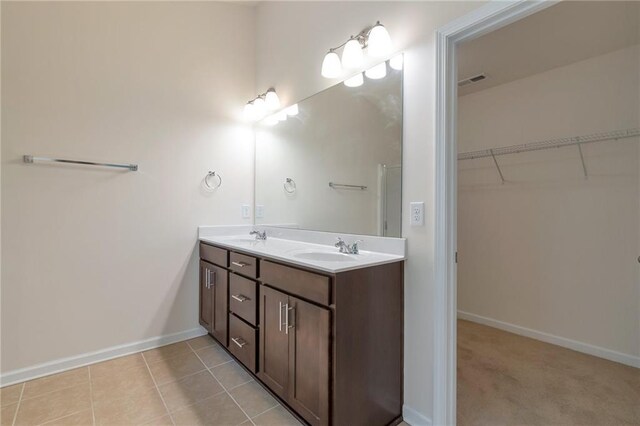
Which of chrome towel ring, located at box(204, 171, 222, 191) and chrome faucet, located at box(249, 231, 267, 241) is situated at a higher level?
chrome towel ring, located at box(204, 171, 222, 191)

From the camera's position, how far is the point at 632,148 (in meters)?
2.16

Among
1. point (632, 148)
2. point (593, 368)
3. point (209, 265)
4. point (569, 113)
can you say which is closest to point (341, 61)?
point (209, 265)

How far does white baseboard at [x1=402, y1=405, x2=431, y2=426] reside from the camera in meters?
1.45

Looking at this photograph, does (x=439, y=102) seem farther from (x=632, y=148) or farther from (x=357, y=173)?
(x=632, y=148)

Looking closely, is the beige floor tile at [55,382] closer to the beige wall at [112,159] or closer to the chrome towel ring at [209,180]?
the beige wall at [112,159]

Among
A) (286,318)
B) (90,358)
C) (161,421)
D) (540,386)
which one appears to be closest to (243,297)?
(286,318)

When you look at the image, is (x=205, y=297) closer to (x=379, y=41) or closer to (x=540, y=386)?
(x=379, y=41)

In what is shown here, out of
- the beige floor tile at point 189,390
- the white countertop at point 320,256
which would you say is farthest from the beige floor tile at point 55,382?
the white countertop at point 320,256

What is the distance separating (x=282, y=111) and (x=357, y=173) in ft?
3.35

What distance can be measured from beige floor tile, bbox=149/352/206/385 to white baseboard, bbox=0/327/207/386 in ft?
0.92

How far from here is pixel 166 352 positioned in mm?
2266

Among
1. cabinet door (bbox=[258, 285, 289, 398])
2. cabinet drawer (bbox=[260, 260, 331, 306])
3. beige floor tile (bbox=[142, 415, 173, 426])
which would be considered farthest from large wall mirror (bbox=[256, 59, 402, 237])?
beige floor tile (bbox=[142, 415, 173, 426])

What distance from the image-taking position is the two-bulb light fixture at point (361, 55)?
1644mm

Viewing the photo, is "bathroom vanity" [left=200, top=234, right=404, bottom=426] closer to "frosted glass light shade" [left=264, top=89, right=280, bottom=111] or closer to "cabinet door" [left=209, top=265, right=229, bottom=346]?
"cabinet door" [left=209, top=265, right=229, bottom=346]
